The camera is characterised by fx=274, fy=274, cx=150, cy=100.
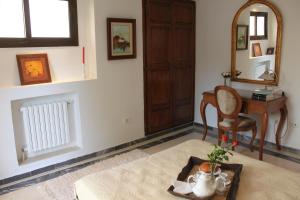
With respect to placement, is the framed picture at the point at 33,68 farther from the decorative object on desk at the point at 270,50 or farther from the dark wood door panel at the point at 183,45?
the decorative object on desk at the point at 270,50

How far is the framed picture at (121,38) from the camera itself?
3479 mm

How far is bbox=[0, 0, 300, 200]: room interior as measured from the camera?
2.32m

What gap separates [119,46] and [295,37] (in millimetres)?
2226

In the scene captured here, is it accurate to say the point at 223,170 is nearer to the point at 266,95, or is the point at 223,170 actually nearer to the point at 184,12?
the point at 266,95

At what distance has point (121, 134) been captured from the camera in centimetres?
385

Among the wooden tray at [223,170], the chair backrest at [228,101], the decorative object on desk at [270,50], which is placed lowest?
the wooden tray at [223,170]

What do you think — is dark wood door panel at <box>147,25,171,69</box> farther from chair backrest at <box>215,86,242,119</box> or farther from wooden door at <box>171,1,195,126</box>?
chair backrest at <box>215,86,242,119</box>

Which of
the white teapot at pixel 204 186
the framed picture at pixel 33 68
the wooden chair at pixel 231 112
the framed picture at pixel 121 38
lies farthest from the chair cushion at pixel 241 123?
the framed picture at pixel 33 68

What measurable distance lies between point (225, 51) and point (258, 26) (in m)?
0.62

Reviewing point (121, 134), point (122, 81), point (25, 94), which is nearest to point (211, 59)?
point (122, 81)

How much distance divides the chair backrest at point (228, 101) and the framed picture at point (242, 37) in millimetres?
920

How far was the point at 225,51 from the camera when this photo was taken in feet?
13.8

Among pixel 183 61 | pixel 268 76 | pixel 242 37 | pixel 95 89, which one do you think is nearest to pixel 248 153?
pixel 268 76

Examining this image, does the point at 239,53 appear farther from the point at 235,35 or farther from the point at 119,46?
the point at 119,46
